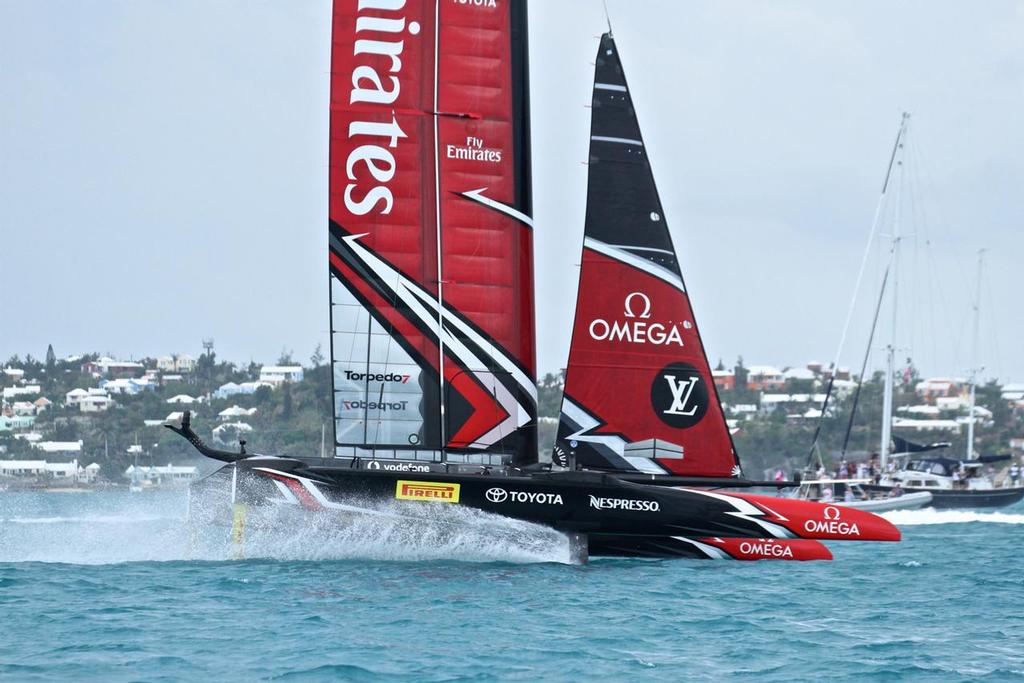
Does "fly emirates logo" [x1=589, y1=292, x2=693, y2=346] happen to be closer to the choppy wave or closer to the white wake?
the white wake

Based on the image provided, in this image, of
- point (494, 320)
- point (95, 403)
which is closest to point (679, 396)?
point (494, 320)

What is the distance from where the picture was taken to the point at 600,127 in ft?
61.9

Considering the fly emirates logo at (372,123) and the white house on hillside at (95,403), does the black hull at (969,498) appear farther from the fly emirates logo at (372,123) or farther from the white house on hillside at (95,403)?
the white house on hillside at (95,403)

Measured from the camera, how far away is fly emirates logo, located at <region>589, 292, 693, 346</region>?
18625 mm

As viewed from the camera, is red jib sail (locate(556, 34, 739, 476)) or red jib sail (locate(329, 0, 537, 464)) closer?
red jib sail (locate(329, 0, 537, 464))

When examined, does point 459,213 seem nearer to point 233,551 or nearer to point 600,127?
point 600,127

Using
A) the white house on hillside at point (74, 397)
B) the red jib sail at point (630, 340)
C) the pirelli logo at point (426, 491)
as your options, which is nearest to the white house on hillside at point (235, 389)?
the white house on hillside at point (74, 397)

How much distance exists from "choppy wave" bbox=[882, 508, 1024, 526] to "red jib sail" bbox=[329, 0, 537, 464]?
1780 cm

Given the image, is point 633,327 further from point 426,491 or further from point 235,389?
point 235,389

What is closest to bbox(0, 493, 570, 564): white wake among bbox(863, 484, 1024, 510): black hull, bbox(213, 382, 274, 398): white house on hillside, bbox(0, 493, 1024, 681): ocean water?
bbox(0, 493, 1024, 681): ocean water

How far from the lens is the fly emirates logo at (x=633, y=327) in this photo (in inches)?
733

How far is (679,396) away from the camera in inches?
739

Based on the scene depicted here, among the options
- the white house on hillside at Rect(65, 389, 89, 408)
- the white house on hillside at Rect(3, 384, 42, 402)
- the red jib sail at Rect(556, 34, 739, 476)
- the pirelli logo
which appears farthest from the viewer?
the white house on hillside at Rect(3, 384, 42, 402)

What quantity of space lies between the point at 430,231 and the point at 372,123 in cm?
141
